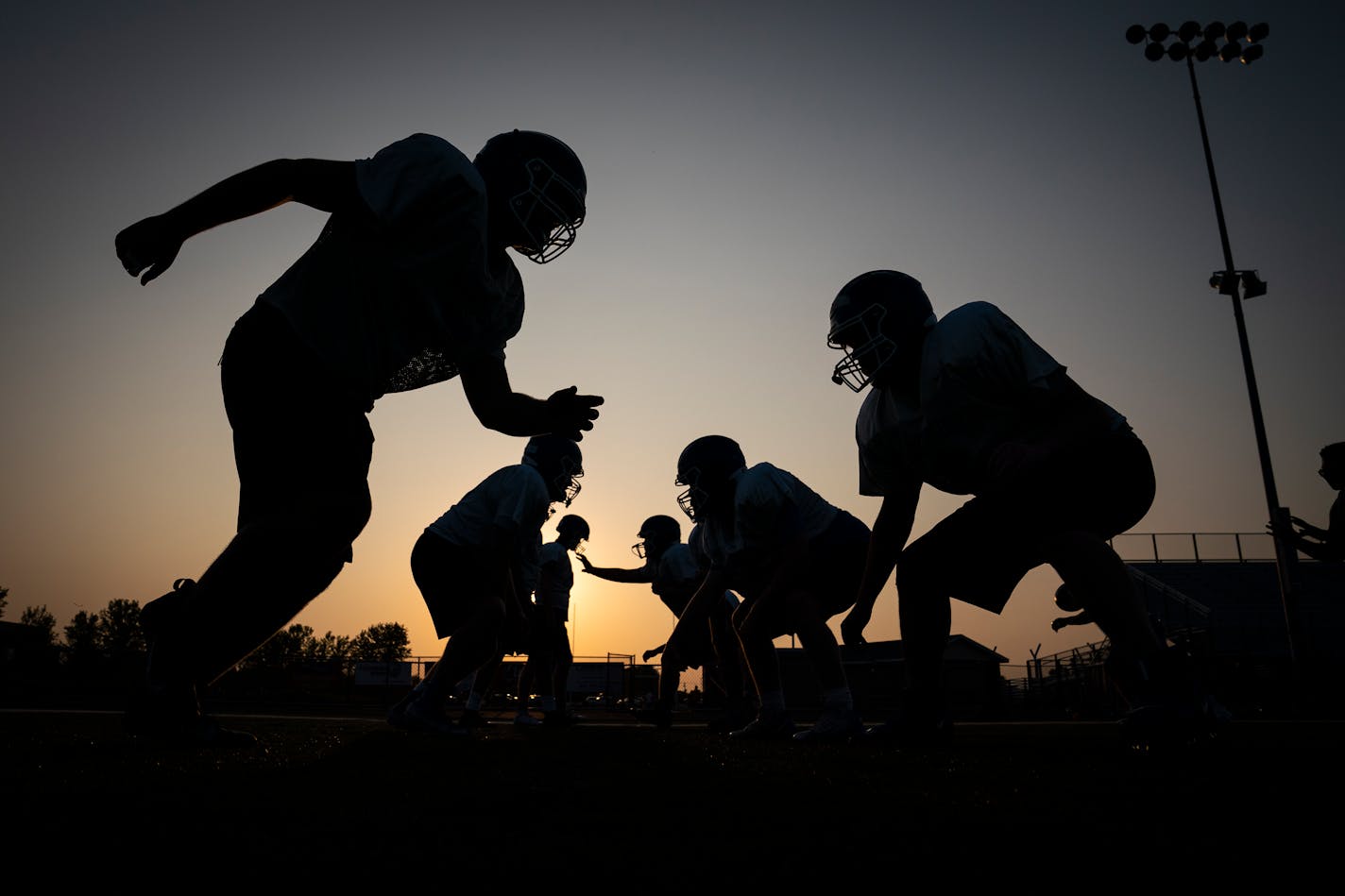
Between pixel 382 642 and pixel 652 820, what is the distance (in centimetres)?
13471

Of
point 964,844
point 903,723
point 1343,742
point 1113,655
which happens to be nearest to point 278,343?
point 964,844

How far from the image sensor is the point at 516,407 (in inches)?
146

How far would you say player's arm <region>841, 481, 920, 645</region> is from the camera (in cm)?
417

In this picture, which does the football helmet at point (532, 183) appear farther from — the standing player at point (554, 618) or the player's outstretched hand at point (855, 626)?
the standing player at point (554, 618)

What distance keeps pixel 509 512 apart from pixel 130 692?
288cm

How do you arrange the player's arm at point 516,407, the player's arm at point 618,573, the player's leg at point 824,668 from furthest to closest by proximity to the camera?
the player's arm at point 618,573
the player's leg at point 824,668
the player's arm at point 516,407

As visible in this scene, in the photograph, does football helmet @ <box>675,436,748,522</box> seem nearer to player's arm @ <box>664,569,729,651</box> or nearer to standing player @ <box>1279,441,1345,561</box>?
player's arm @ <box>664,569,729,651</box>

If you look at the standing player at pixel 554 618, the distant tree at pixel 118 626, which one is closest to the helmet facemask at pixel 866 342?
the standing player at pixel 554 618

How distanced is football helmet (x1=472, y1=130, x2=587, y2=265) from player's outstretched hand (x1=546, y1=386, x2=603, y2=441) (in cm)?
70

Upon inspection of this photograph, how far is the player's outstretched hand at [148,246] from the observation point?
109 inches

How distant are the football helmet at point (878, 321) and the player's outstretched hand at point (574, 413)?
1.25 m

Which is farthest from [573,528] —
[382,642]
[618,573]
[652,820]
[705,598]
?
[382,642]

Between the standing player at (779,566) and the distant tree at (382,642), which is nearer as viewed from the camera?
the standing player at (779,566)

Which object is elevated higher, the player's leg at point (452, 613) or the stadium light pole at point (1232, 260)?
the stadium light pole at point (1232, 260)
